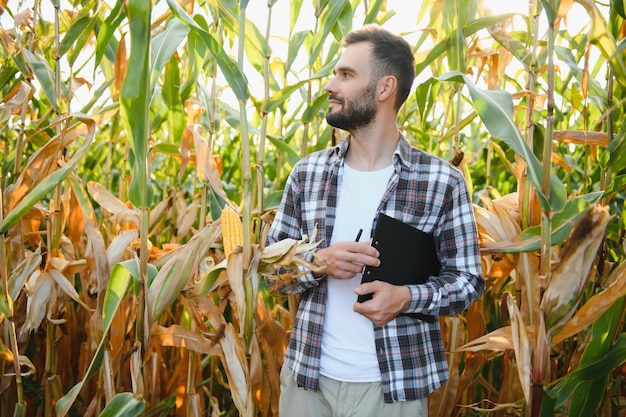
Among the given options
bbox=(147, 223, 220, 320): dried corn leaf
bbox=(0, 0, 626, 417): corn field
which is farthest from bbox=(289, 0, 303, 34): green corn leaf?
bbox=(147, 223, 220, 320): dried corn leaf

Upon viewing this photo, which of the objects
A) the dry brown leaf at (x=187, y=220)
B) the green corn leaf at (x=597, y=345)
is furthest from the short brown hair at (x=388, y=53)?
the dry brown leaf at (x=187, y=220)

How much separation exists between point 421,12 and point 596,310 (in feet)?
4.37

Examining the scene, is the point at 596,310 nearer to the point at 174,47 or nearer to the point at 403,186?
the point at 403,186

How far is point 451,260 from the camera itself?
1550 millimetres

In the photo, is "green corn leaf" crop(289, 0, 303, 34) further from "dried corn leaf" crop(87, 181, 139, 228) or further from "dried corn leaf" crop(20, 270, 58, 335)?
"dried corn leaf" crop(20, 270, 58, 335)

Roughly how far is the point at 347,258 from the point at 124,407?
1.92ft

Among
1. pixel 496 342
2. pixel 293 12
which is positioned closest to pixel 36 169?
pixel 293 12

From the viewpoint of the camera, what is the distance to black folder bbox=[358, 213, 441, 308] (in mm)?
1430

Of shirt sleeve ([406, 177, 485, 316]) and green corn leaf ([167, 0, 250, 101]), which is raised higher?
green corn leaf ([167, 0, 250, 101])

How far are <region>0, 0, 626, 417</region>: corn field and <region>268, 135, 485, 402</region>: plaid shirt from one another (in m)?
0.09

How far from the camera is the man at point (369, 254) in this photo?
145cm

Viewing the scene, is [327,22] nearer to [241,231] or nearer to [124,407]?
[241,231]

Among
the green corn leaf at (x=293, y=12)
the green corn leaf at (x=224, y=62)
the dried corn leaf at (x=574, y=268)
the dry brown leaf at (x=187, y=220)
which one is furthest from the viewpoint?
the dry brown leaf at (x=187, y=220)

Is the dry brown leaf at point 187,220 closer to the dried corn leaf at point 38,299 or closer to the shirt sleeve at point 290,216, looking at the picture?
the dried corn leaf at point 38,299
